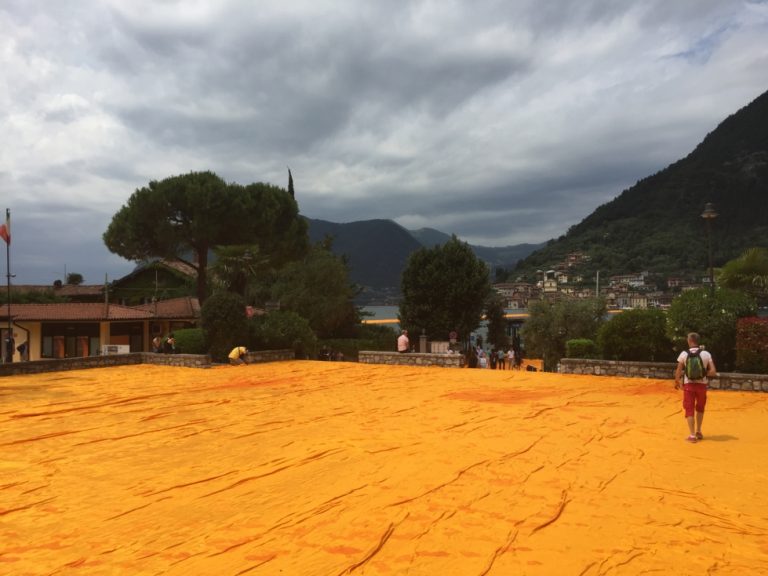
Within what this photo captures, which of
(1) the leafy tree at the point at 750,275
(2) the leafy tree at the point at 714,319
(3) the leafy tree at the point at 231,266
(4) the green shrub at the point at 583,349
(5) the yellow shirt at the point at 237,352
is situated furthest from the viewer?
(3) the leafy tree at the point at 231,266

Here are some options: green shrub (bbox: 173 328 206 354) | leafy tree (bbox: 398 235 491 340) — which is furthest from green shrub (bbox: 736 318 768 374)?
green shrub (bbox: 173 328 206 354)

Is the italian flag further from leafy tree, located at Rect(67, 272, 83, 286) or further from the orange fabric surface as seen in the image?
leafy tree, located at Rect(67, 272, 83, 286)

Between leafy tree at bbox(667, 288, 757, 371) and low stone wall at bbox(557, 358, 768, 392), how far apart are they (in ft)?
3.04

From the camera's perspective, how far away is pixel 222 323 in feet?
73.4

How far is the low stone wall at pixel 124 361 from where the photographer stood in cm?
2009

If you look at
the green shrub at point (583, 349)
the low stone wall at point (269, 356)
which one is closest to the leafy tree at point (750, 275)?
the green shrub at point (583, 349)

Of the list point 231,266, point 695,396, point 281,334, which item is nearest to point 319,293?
point 231,266

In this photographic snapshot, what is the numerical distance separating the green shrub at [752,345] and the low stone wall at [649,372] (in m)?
0.54

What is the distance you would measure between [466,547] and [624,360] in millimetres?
14291

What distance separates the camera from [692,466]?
6.75 metres

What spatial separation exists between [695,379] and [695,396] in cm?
28

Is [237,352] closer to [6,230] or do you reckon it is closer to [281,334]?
[281,334]

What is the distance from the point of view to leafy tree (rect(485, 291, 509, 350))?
41.7 meters

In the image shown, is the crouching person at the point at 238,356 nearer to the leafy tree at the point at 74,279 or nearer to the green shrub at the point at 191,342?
the green shrub at the point at 191,342
